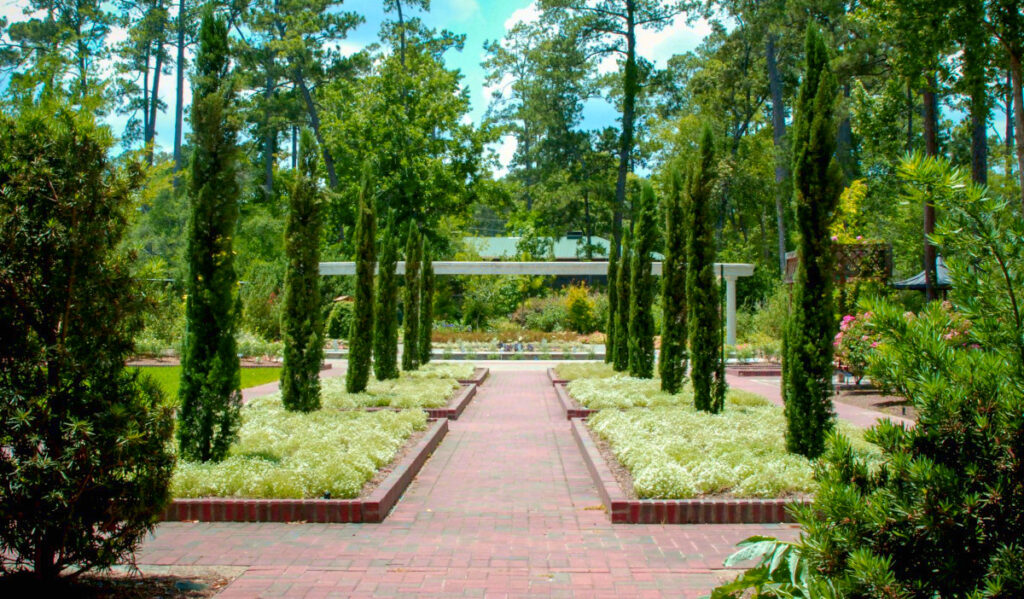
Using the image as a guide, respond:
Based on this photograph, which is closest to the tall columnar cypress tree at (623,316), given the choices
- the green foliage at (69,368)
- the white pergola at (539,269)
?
the white pergola at (539,269)

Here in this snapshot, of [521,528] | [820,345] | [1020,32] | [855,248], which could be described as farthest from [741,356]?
[521,528]

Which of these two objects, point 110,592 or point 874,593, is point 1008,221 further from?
point 110,592

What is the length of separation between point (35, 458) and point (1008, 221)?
180 inches

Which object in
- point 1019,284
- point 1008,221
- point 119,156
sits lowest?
point 1019,284

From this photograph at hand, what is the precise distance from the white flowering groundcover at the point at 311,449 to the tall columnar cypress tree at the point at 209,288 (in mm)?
390

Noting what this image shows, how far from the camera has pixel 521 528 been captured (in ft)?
19.9

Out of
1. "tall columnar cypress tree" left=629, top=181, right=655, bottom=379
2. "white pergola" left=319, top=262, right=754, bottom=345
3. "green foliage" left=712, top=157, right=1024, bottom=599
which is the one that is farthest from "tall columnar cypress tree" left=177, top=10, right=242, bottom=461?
"white pergola" left=319, top=262, right=754, bottom=345

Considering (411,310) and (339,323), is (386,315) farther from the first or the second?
(339,323)

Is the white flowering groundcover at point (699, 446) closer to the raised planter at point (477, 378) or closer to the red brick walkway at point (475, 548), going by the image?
the red brick walkway at point (475, 548)

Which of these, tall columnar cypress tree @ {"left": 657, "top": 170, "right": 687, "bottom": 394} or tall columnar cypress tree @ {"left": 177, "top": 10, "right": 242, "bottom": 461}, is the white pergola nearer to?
tall columnar cypress tree @ {"left": 657, "top": 170, "right": 687, "bottom": 394}

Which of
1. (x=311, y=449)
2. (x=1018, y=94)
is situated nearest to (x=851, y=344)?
(x=1018, y=94)

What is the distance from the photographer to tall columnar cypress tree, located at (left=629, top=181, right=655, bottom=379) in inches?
620

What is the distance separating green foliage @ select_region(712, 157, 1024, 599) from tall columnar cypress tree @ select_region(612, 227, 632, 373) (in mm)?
14914

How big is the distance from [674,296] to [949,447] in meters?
10.3
